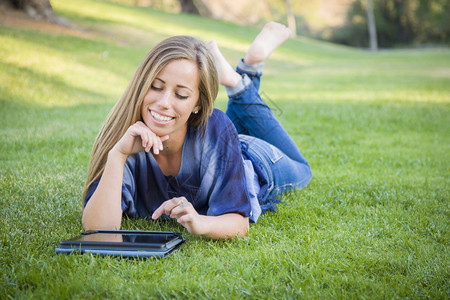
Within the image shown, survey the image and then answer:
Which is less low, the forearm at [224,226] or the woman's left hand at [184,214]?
the woman's left hand at [184,214]

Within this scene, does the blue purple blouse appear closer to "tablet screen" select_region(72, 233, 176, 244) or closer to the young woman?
the young woman

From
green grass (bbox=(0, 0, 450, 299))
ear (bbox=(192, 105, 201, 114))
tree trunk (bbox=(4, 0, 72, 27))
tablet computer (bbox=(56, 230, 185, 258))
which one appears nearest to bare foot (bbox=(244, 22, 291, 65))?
green grass (bbox=(0, 0, 450, 299))

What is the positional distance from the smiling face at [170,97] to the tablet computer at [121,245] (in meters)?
0.64

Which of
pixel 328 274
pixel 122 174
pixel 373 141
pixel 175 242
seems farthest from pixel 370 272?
pixel 373 141

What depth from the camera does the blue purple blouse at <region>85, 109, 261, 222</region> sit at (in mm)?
2660

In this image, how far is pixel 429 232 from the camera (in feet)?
9.48

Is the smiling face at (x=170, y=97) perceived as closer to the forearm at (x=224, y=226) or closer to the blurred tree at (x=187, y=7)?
the forearm at (x=224, y=226)

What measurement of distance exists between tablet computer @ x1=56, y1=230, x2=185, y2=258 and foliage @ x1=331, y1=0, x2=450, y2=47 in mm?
50173

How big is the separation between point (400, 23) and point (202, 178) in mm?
52906

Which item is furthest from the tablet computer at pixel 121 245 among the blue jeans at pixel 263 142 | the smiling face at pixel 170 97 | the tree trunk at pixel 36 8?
the tree trunk at pixel 36 8

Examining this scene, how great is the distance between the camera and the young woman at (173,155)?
251cm

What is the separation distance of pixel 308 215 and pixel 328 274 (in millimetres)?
959

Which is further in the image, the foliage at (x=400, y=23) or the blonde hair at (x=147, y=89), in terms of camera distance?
the foliage at (x=400, y=23)

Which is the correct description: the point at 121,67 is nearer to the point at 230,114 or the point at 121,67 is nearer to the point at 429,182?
the point at 230,114
